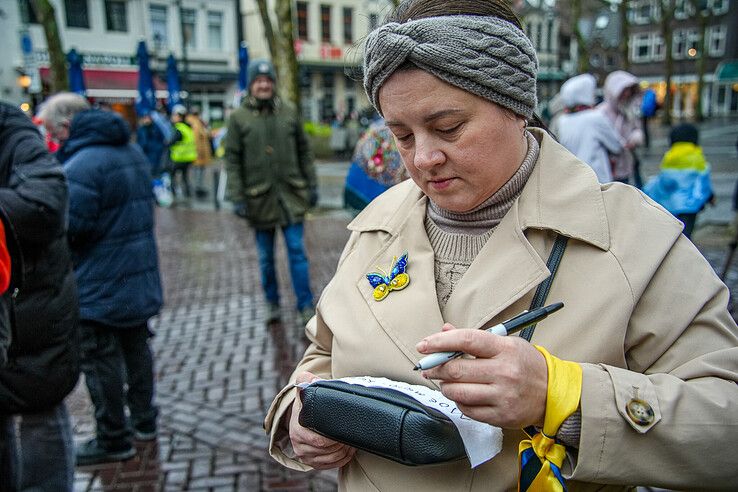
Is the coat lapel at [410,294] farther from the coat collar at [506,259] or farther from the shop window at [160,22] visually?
the shop window at [160,22]

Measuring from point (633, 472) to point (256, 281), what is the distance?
709cm

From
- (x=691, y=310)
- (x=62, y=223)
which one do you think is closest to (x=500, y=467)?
(x=691, y=310)

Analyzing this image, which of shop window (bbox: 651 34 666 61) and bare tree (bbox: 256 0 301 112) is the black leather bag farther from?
shop window (bbox: 651 34 666 61)

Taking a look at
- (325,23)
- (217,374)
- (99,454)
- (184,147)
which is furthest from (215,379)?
(325,23)

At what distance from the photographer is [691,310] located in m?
1.23

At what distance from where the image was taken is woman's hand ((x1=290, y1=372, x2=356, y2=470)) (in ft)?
4.75

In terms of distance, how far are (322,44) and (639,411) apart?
44.0 meters

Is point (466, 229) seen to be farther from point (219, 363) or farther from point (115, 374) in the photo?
point (219, 363)

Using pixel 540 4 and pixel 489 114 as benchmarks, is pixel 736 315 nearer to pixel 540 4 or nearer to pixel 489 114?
pixel 489 114

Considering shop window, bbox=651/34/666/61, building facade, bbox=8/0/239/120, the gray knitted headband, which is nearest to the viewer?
the gray knitted headband

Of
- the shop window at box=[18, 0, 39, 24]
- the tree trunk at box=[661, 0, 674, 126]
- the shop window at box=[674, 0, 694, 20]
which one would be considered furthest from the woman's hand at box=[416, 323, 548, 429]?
the shop window at box=[674, 0, 694, 20]

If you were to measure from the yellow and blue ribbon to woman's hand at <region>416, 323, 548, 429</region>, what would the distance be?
4 centimetres

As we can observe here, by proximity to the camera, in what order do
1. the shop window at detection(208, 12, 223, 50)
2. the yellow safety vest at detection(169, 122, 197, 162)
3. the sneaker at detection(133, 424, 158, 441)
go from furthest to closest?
the shop window at detection(208, 12, 223, 50) < the yellow safety vest at detection(169, 122, 197, 162) < the sneaker at detection(133, 424, 158, 441)

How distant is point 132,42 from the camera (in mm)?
35594
